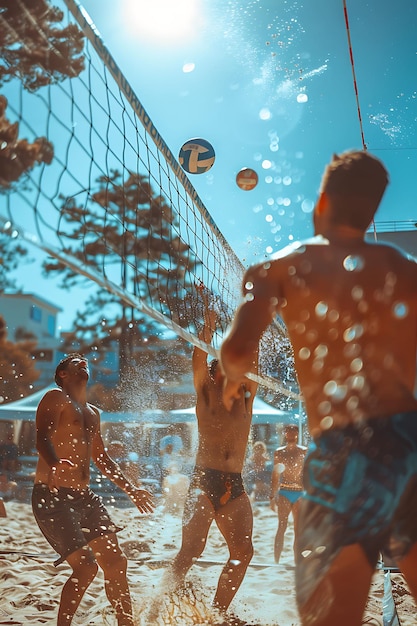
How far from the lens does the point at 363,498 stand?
4.17 ft

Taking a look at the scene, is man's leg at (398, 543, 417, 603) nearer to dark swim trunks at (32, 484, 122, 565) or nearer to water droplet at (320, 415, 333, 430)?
water droplet at (320, 415, 333, 430)

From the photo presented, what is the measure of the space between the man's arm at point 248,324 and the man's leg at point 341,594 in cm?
44

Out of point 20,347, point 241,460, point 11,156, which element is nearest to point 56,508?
point 241,460

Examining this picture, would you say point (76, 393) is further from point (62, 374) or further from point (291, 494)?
point (291, 494)

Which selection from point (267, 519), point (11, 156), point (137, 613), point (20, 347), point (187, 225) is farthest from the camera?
point (20, 347)

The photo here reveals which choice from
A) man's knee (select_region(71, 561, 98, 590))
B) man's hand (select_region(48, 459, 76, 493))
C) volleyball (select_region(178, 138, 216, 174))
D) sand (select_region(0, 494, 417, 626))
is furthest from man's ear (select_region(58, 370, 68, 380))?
volleyball (select_region(178, 138, 216, 174))

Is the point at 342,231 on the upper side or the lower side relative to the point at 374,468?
upper

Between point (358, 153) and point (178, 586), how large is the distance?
2.48 metres

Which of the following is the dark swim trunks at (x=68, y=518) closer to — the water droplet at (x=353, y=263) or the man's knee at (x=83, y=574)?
the man's knee at (x=83, y=574)

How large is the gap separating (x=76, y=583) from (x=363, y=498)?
5.90ft

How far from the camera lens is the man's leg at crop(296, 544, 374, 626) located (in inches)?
47.8

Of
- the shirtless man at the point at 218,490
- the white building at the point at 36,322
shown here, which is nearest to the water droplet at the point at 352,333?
the shirtless man at the point at 218,490

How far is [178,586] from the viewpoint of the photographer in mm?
3145

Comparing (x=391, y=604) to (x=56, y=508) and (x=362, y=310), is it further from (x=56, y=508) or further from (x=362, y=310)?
(x=362, y=310)
